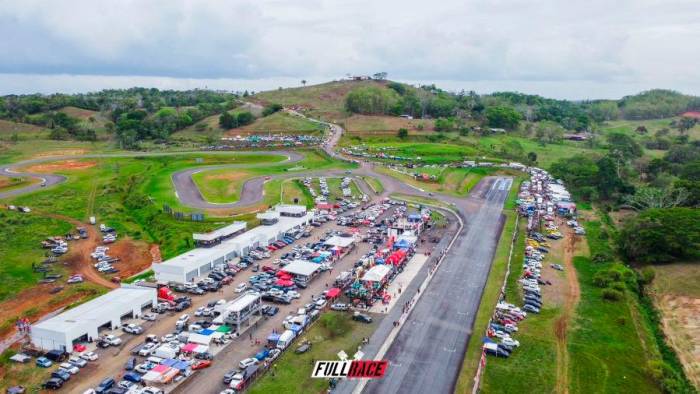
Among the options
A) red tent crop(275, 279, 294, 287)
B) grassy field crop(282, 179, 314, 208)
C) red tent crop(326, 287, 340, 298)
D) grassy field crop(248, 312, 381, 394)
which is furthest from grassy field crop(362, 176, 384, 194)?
grassy field crop(248, 312, 381, 394)

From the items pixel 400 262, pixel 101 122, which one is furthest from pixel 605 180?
pixel 101 122

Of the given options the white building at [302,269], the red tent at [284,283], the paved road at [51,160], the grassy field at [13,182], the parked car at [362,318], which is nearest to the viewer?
the parked car at [362,318]

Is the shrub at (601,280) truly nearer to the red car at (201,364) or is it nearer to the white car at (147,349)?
the red car at (201,364)

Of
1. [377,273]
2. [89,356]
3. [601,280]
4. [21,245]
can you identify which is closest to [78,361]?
[89,356]

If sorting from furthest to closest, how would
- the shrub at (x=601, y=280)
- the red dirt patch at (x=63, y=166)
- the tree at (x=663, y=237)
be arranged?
the red dirt patch at (x=63, y=166) → the tree at (x=663, y=237) → the shrub at (x=601, y=280)

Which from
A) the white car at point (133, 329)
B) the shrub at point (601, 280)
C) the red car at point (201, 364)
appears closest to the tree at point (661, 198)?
the shrub at point (601, 280)

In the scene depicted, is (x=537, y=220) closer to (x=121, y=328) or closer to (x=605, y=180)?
Answer: (x=605, y=180)
